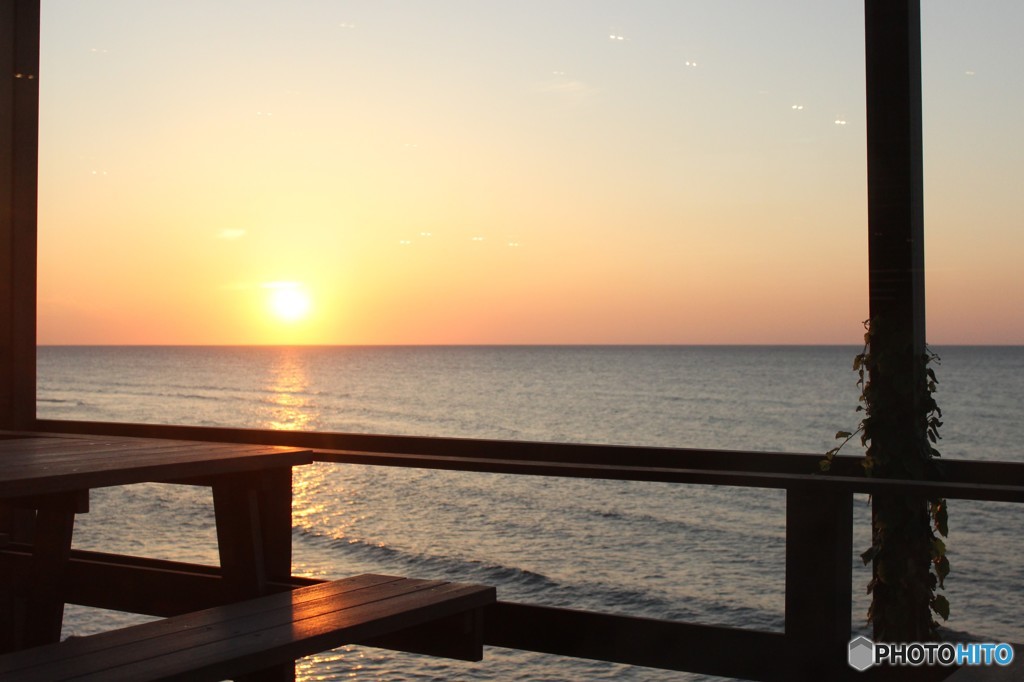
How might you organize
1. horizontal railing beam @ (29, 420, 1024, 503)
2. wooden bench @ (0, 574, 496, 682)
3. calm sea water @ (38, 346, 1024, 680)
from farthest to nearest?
1. calm sea water @ (38, 346, 1024, 680)
2. horizontal railing beam @ (29, 420, 1024, 503)
3. wooden bench @ (0, 574, 496, 682)

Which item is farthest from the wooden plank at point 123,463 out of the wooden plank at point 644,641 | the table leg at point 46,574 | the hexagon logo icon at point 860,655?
the hexagon logo icon at point 860,655

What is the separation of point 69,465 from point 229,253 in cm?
4241

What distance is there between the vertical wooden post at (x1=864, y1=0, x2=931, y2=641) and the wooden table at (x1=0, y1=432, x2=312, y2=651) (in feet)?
4.73

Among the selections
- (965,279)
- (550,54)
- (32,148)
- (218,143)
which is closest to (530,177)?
(550,54)

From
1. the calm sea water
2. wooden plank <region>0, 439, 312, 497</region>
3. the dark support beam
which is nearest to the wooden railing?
wooden plank <region>0, 439, 312, 497</region>

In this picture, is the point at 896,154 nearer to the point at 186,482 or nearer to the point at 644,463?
the point at 644,463

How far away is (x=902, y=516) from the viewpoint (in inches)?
101

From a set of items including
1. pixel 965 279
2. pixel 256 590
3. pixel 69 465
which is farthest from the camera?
pixel 965 279

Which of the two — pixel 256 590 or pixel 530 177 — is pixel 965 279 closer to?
pixel 530 177

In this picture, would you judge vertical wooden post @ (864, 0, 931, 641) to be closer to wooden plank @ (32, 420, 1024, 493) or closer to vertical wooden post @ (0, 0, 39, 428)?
wooden plank @ (32, 420, 1024, 493)

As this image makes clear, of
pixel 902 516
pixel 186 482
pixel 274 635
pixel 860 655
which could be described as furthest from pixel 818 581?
pixel 186 482

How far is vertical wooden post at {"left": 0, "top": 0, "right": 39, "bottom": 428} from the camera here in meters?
3.33

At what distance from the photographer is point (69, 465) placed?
2033 millimetres

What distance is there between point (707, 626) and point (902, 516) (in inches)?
33.0
